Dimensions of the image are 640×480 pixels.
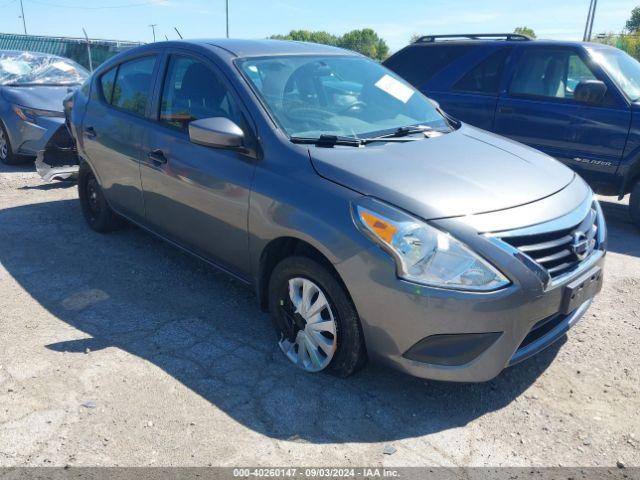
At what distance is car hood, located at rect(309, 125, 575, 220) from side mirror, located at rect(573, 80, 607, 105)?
2.55 m

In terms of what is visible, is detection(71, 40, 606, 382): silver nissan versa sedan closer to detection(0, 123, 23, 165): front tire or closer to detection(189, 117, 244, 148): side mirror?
detection(189, 117, 244, 148): side mirror

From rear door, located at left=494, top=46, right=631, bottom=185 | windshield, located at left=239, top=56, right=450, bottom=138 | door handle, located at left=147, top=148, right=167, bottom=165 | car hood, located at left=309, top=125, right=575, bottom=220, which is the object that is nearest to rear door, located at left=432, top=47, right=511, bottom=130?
rear door, located at left=494, top=46, right=631, bottom=185

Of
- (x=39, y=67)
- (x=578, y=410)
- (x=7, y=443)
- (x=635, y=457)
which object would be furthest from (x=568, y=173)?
(x=39, y=67)

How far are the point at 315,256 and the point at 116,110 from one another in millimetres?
2466

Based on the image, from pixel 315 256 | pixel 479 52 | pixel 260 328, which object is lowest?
pixel 260 328

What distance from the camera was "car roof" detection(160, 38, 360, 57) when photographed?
3.62 meters

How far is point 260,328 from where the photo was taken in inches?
139

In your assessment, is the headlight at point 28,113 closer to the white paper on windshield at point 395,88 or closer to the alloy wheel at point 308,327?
the white paper on windshield at point 395,88

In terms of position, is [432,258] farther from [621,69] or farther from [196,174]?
[621,69]

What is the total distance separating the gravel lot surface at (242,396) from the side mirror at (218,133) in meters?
1.20

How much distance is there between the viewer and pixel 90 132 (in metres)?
4.66

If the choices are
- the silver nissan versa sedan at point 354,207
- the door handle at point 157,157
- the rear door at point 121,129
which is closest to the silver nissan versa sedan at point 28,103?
the rear door at point 121,129

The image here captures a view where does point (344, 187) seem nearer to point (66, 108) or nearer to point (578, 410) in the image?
point (578, 410)

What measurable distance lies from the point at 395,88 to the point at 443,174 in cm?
135
